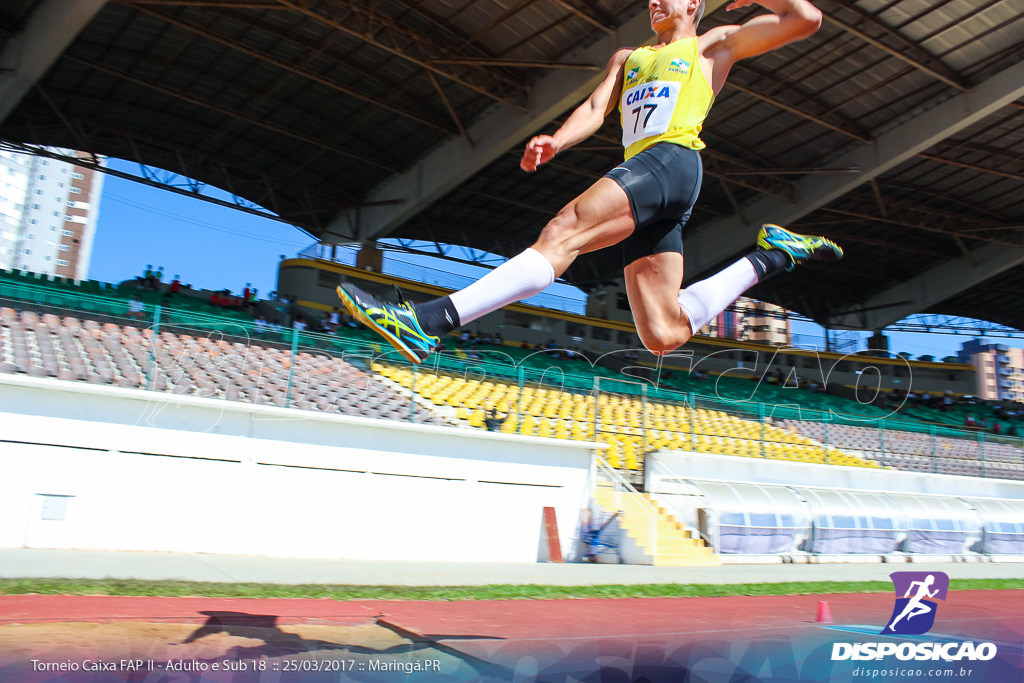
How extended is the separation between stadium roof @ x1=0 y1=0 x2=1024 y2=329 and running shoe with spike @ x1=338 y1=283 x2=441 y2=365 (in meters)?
17.5

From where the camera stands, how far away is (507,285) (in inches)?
127

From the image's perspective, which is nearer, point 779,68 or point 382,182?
point 779,68

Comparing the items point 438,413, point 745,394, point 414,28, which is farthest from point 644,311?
point 745,394

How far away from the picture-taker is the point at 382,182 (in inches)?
1246

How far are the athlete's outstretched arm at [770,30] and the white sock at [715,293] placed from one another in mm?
1080

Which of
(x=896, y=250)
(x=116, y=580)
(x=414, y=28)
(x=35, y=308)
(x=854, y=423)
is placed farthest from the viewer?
(x=896, y=250)

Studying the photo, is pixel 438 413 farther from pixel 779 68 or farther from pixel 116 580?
pixel 779 68

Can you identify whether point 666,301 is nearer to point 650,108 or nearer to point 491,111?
point 650,108

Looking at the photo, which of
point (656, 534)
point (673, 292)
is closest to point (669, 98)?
point (673, 292)

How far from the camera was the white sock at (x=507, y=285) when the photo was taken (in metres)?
3.20

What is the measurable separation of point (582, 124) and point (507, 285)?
950mm

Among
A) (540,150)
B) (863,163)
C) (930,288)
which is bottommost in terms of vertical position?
(540,150)

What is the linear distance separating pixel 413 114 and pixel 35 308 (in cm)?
1589

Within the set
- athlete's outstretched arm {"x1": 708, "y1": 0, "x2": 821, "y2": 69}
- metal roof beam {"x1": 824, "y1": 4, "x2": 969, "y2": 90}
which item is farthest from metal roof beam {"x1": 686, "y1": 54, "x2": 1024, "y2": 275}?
athlete's outstretched arm {"x1": 708, "y1": 0, "x2": 821, "y2": 69}
